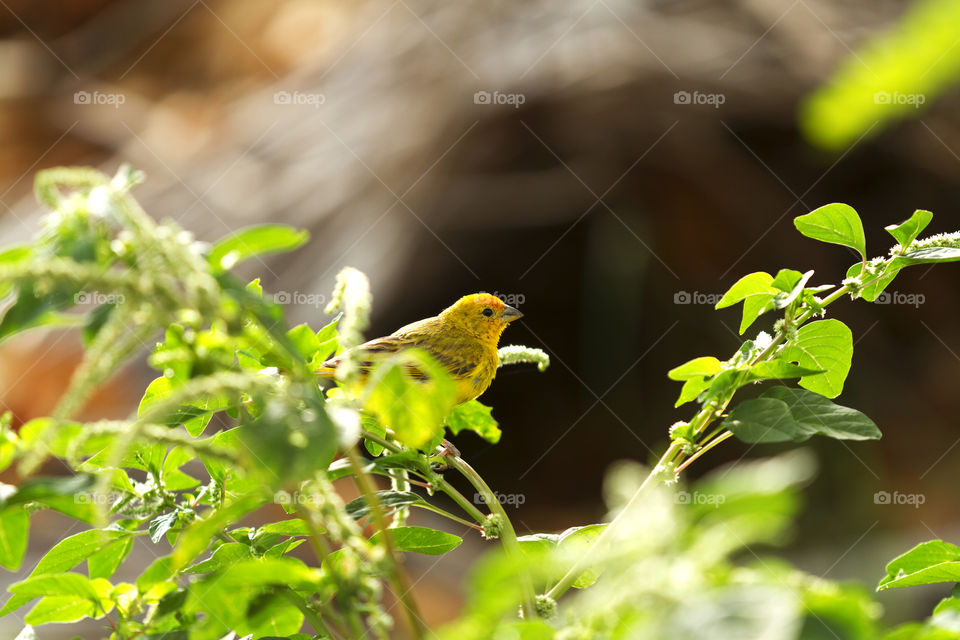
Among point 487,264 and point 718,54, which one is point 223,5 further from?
point 718,54

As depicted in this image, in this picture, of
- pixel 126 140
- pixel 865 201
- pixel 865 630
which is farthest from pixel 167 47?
pixel 865 630

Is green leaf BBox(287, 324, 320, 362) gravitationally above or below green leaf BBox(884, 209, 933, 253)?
below

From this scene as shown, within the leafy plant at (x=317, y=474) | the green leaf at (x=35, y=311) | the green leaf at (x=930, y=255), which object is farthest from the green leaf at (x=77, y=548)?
the green leaf at (x=930, y=255)

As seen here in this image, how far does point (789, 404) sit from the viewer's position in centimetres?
94

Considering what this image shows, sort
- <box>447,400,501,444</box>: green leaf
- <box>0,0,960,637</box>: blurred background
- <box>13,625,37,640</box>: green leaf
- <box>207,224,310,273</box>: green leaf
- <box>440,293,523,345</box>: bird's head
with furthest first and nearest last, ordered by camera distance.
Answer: <box>0,0,960,637</box>: blurred background < <box>440,293,523,345</box>: bird's head < <box>447,400,501,444</box>: green leaf < <box>13,625,37,640</box>: green leaf < <box>207,224,310,273</box>: green leaf

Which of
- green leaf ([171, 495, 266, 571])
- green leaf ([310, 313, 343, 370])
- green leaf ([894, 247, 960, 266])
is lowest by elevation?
green leaf ([171, 495, 266, 571])

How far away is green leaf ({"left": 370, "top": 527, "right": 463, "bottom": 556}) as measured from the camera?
993 millimetres

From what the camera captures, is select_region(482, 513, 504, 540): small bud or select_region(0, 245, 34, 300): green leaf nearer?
select_region(0, 245, 34, 300): green leaf

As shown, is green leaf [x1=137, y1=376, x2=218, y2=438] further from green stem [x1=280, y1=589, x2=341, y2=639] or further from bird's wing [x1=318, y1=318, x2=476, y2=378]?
bird's wing [x1=318, y1=318, x2=476, y2=378]

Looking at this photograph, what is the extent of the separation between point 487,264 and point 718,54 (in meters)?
1.80

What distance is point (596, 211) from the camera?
Result: 5246 mm

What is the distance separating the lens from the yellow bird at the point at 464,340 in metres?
2.71

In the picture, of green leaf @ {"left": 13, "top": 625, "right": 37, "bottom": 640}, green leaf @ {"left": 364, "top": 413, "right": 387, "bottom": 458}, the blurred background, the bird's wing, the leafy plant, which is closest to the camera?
the leafy plant

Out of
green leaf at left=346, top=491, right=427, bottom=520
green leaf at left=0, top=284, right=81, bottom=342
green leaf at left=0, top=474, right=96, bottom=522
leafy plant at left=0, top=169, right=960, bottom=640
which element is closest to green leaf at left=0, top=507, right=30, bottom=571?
leafy plant at left=0, top=169, right=960, bottom=640
